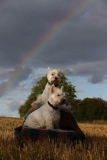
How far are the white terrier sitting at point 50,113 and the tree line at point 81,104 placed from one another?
97.5 ft

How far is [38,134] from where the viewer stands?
8844mm

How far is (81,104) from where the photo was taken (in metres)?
41.8

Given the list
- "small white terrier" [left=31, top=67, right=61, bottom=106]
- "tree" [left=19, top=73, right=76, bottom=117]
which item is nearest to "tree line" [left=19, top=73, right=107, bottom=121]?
"tree" [left=19, top=73, right=76, bottom=117]

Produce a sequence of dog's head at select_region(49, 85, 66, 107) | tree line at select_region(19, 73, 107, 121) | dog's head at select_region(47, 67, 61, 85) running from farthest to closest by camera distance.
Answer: tree line at select_region(19, 73, 107, 121)
dog's head at select_region(47, 67, 61, 85)
dog's head at select_region(49, 85, 66, 107)

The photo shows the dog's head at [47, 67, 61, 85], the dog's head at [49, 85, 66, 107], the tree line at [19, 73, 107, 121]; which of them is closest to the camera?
the dog's head at [49, 85, 66, 107]

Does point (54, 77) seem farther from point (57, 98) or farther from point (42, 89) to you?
point (42, 89)

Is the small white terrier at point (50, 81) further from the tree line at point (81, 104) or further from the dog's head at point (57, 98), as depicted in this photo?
the tree line at point (81, 104)

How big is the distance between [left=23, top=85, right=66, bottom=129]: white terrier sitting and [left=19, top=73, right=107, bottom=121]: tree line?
29705 millimetres

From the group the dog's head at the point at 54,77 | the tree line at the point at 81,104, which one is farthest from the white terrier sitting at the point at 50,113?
the tree line at the point at 81,104

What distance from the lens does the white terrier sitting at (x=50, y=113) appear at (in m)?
8.89

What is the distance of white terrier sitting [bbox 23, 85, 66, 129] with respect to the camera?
350 inches

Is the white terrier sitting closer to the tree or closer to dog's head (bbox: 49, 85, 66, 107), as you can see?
dog's head (bbox: 49, 85, 66, 107)

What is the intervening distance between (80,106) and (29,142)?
33.0 metres

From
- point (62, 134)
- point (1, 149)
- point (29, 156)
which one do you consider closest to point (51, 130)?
point (62, 134)
